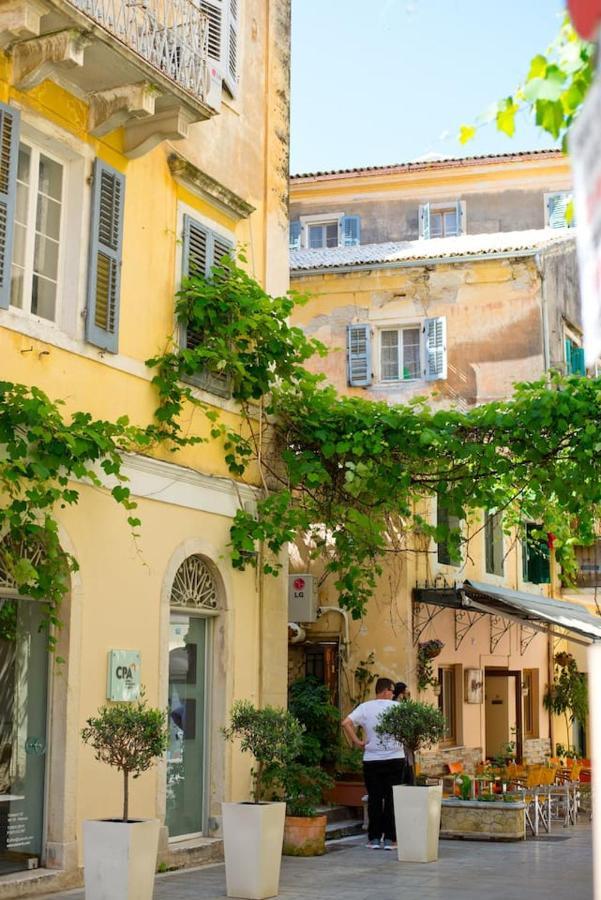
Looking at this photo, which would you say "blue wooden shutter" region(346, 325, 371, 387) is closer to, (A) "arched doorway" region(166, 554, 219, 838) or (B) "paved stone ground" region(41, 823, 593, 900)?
(B) "paved stone ground" region(41, 823, 593, 900)

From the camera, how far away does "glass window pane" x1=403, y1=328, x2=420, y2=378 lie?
24.3m

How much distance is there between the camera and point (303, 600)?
63.0 ft

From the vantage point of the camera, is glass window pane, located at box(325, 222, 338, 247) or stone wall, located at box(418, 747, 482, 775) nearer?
stone wall, located at box(418, 747, 482, 775)

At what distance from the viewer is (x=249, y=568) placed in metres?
14.0

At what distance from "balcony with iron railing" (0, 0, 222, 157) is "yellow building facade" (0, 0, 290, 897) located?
0.06ft

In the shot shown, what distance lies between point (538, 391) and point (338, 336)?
11.5 meters

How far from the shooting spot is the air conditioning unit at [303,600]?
1912cm

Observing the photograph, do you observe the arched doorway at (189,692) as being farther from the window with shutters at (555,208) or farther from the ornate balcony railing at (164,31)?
the window with shutters at (555,208)

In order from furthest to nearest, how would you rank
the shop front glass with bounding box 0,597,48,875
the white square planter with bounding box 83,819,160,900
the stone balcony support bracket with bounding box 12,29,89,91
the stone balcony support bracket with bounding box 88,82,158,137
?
the stone balcony support bracket with bounding box 88,82,158,137 → the stone balcony support bracket with bounding box 12,29,89,91 → the shop front glass with bounding box 0,597,48,875 → the white square planter with bounding box 83,819,160,900

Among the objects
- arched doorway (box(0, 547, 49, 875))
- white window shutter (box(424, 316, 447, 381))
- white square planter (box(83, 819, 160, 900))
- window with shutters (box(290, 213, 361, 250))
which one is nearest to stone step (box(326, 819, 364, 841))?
arched doorway (box(0, 547, 49, 875))

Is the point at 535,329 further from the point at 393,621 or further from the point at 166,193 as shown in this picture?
the point at 166,193

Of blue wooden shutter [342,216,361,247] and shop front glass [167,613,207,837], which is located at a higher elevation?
blue wooden shutter [342,216,361,247]

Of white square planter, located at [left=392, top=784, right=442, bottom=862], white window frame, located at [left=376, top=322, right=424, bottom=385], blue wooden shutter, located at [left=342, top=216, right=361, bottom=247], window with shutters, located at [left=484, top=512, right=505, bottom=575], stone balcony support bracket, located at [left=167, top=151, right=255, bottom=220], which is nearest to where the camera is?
white square planter, located at [left=392, top=784, right=442, bottom=862]

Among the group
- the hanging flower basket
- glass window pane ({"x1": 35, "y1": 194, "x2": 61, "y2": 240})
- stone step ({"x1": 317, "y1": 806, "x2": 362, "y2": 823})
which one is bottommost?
stone step ({"x1": 317, "y1": 806, "x2": 362, "y2": 823})
